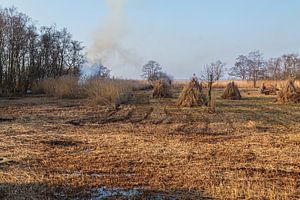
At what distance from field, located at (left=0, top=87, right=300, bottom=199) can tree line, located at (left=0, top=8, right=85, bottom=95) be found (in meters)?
24.7

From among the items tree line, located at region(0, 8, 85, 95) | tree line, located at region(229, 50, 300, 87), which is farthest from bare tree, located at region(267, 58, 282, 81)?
tree line, located at region(0, 8, 85, 95)

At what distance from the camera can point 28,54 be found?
134 ft

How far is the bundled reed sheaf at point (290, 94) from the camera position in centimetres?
2669

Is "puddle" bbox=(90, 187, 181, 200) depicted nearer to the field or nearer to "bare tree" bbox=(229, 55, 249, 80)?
the field

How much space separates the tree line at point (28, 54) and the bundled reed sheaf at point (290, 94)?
20.0 meters

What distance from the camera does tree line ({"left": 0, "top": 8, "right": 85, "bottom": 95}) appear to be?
36688 millimetres

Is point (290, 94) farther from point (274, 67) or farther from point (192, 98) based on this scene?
point (274, 67)

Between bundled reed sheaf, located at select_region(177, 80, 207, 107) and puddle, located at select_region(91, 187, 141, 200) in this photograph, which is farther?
bundled reed sheaf, located at select_region(177, 80, 207, 107)

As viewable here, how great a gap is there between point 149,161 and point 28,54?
3548 cm

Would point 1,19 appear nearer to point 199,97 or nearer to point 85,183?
point 199,97

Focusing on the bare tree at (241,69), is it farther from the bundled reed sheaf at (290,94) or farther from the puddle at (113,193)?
the puddle at (113,193)

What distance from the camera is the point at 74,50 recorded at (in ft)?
157

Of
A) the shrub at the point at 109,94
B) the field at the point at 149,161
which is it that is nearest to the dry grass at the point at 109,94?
the shrub at the point at 109,94

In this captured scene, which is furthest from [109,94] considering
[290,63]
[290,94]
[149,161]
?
[290,63]
